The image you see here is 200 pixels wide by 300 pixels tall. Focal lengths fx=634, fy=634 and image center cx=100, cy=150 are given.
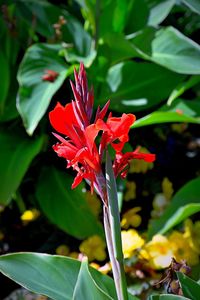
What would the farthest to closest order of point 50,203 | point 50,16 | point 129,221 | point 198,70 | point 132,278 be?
1. point 50,16
2. point 50,203
3. point 129,221
4. point 198,70
5. point 132,278

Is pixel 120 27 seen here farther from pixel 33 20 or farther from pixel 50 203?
pixel 50 203

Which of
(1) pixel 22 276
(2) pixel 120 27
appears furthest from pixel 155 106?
(1) pixel 22 276

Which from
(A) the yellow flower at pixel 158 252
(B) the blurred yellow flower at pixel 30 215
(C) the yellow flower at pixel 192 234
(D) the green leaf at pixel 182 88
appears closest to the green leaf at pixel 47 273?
(A) the yellow flower at pixel 158 252

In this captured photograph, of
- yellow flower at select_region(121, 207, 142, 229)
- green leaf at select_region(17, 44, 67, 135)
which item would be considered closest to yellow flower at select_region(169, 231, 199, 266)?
yellow flower at select_region(121, 207, 142, 229)

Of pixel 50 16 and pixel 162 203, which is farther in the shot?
pixel 50 16

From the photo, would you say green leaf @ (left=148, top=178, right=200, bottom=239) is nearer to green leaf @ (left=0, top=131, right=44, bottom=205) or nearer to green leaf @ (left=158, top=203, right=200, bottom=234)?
green leaf @ (left=158, top=203, right=200, bottom=234)

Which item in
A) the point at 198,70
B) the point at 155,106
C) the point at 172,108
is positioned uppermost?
the point at 198,70

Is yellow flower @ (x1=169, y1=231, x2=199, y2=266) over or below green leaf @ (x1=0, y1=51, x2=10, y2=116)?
below
